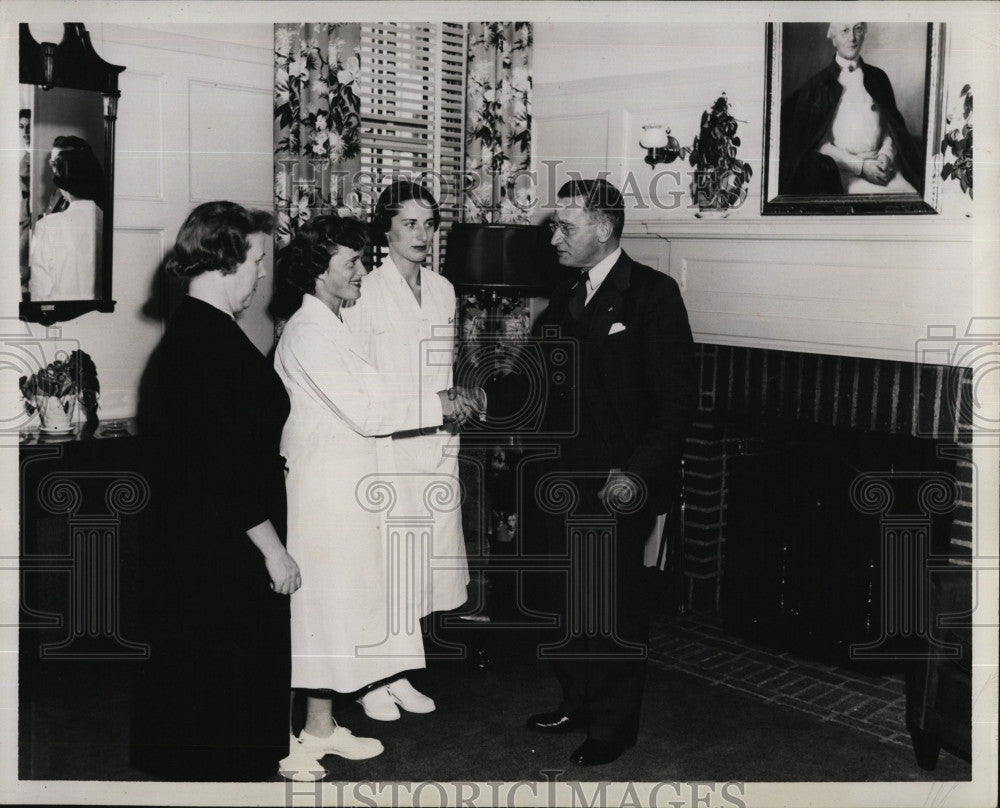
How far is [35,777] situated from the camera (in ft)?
10.2

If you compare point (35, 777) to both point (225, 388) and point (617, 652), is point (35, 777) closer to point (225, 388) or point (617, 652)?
point (225, 388)

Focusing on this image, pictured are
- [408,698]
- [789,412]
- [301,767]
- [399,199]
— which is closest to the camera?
[301,767]

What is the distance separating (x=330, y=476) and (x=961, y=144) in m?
2.51

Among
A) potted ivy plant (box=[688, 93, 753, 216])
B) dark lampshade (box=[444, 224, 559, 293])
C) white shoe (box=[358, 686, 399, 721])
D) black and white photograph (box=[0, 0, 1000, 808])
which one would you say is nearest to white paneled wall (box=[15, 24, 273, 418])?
black and white photograph (box=[0, 0, 1000, 808])

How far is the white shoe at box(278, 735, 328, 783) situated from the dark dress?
17 centimetres

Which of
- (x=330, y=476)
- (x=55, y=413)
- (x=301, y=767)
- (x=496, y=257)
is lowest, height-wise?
(x=301, y=767)

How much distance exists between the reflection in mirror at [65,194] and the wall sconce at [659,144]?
7.21 ft

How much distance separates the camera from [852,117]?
3.95m

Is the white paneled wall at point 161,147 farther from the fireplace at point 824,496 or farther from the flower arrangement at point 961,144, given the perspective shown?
the flower arrangement at point 961,144

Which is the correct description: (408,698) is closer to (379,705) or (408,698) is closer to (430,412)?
(379,705)

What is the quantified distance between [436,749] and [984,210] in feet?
7.55

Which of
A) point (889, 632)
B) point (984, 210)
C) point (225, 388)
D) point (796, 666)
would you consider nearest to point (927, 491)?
point (889, 632)

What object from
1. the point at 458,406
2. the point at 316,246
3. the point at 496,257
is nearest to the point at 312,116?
the point at 496,257

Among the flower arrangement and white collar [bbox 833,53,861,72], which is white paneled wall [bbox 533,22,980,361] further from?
white collar [bbox 833,53,861,72]
